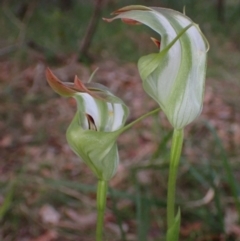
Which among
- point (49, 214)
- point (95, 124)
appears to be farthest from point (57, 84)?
point (49, 214)

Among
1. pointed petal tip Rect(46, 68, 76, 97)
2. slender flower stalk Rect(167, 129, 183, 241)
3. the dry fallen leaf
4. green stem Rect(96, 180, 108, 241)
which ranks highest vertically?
pointed petal tip Rect(46, 68, 76, 97)

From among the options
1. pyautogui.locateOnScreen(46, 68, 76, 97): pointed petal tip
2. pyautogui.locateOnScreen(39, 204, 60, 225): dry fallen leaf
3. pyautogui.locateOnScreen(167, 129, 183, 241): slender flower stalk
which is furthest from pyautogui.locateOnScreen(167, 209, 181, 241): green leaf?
pyautogui.locateOnScreen(39, 204, 60, 225): dry fallen leaf

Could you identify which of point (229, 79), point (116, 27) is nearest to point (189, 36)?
point (229, 79)

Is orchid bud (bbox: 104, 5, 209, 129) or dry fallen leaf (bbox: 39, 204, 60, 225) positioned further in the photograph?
dry fallen leaf (bbox: 39, 204, 60, 225)

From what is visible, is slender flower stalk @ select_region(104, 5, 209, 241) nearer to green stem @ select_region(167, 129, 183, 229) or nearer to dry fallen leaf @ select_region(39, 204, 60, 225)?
green stem @ select_region(167, 129, 183, 229)

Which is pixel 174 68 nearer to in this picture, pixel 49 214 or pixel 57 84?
pixel 57 84
